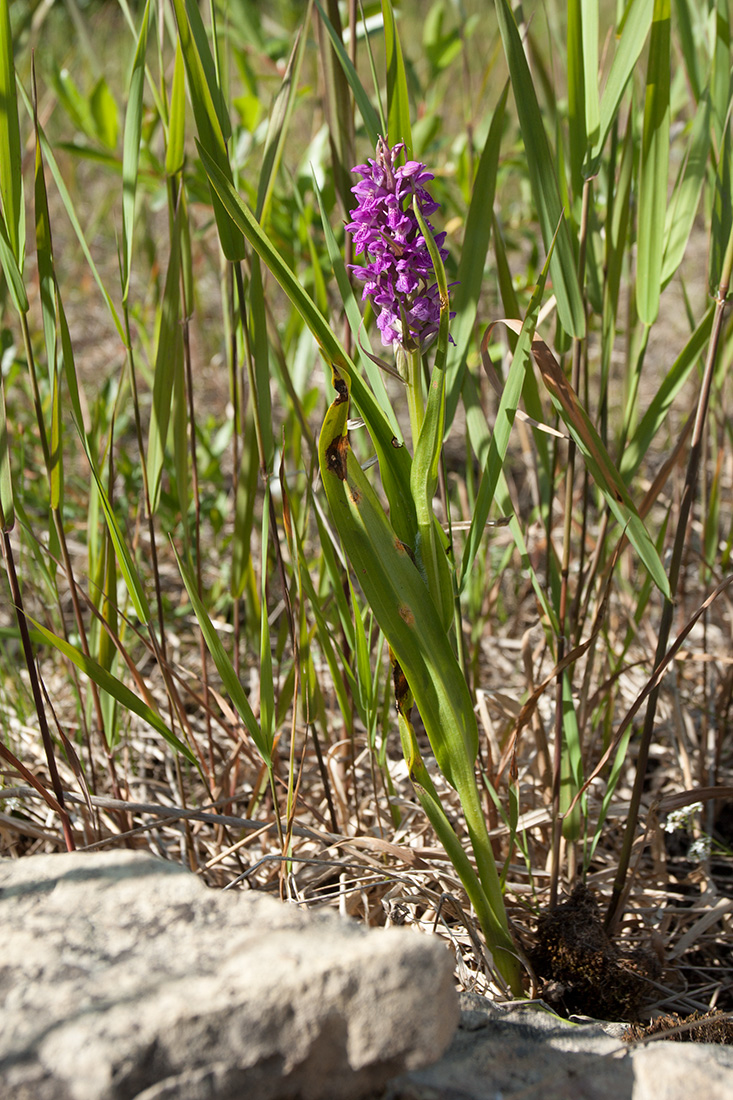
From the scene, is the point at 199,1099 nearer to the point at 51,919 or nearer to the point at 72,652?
the point at 51,919

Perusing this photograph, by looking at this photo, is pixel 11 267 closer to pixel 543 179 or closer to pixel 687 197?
pixel 543 179

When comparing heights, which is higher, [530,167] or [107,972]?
[530,167]

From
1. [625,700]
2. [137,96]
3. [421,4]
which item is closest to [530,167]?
[137,96]

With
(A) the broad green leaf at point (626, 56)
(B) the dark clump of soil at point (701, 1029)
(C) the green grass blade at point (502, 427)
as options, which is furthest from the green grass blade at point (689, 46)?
(B) the dark clump of soil at point (701, 1029)

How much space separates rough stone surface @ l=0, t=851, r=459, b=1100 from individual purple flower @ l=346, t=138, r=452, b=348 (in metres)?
0.43

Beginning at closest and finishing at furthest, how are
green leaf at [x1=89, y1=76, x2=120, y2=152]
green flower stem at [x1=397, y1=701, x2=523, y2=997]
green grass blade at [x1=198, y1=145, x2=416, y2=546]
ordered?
green grass blade at [x1=198, y1=145, x2=416, y2=546], green flower stem at [x1=397, y1=701, x2=523, y2=997], green leaf at [x1=89, y1=76, x2=120, y2=152]

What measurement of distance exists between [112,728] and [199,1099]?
0.55 meters

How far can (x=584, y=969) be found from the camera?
76 cm

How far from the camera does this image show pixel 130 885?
56 cm

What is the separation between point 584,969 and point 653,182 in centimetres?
73

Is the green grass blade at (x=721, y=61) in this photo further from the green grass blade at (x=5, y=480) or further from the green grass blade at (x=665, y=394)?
the green grass blade at (x=5, y=480)

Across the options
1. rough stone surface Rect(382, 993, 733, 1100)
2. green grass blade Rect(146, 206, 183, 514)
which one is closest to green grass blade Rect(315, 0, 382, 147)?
green grass blade Rect(146, 206, 183, 514)

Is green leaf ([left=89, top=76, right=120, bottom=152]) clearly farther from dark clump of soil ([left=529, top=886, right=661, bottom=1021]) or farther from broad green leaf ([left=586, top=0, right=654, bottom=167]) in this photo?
dark clump of soil ([left=529, top=886, right=661, bottom=1021])

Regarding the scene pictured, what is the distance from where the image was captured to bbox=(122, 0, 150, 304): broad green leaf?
0.76 meters
